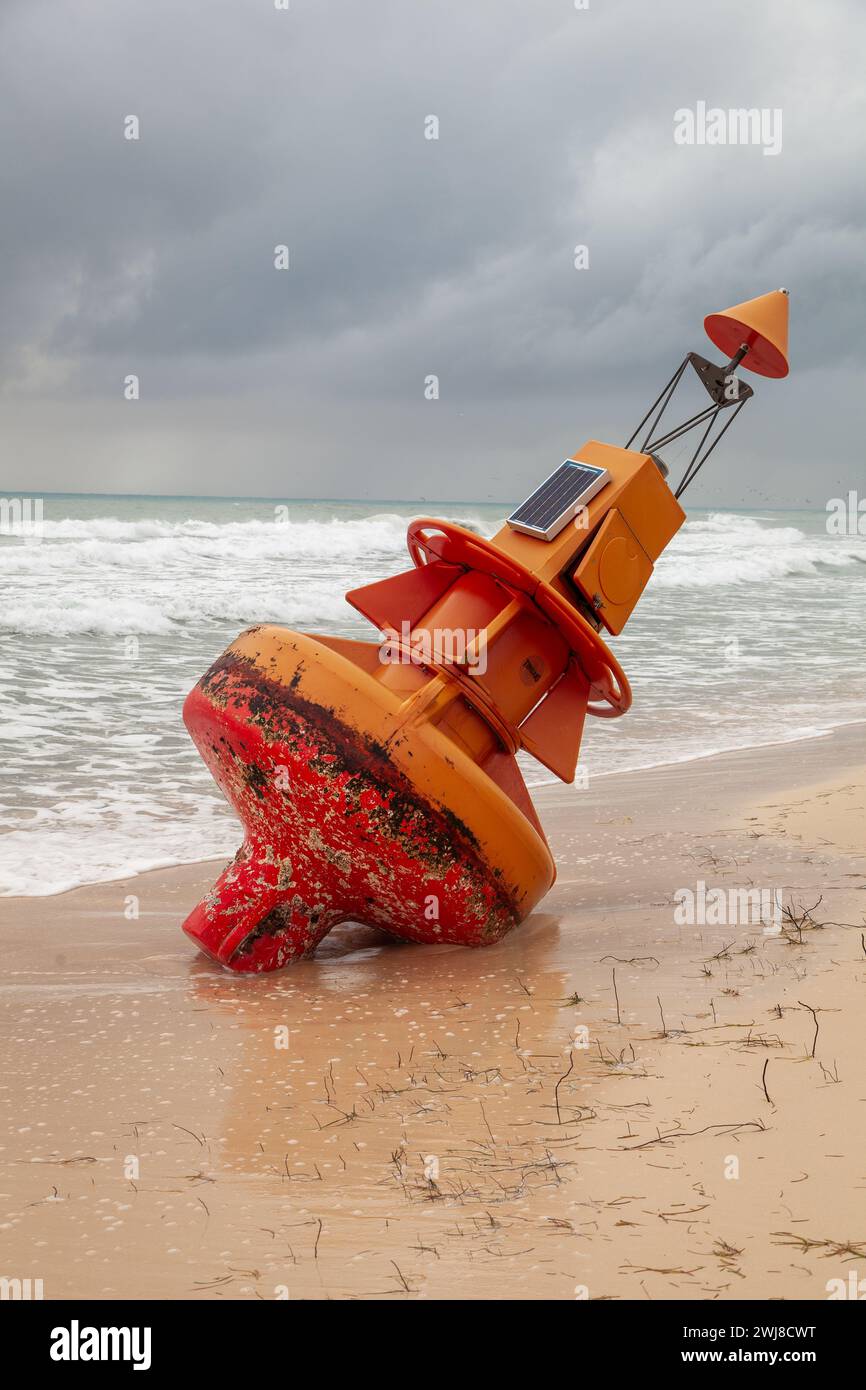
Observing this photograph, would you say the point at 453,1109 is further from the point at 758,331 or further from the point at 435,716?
the point at 758,331

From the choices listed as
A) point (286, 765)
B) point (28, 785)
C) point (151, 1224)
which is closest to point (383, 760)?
point (286, 765)

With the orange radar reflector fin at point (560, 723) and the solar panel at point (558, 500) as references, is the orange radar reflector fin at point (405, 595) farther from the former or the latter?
the orange radar reflector fin at point (560, 723)

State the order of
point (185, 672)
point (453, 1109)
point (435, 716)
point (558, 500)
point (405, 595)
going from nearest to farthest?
point (453, 1109)
point (435, 716)
point (558, 500)
point (405, 595)
point (185, 672)

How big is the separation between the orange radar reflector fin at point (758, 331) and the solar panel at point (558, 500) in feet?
2.21

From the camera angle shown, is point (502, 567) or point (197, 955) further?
point (197, 955)

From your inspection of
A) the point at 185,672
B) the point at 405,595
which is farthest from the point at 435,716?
the point at 185,672

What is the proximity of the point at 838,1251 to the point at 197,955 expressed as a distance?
257 cm

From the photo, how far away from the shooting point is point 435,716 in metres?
3.80

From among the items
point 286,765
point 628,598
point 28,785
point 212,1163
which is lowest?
point 28,785

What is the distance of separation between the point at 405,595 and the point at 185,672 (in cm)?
683

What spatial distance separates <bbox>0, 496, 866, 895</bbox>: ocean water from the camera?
20.1ft

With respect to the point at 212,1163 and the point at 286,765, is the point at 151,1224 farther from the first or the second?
the point at 286,765

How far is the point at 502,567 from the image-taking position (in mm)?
3932

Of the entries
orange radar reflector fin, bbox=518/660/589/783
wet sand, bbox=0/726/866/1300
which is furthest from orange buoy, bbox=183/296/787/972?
wet sand, bbox=0/726/866/1300
